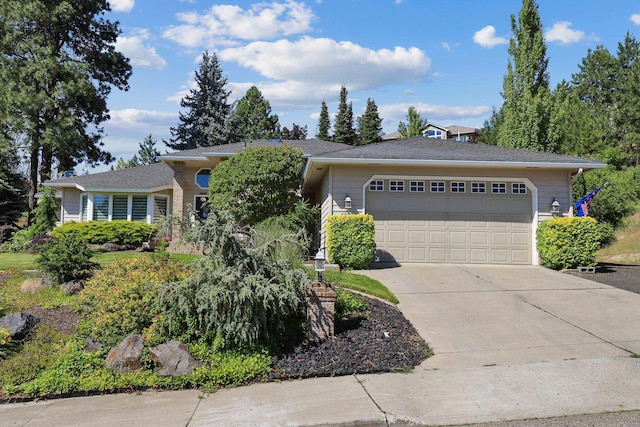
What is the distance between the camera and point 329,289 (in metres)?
6.41

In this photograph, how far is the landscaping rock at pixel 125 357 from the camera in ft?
18.2

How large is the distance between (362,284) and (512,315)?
2738 millimetres

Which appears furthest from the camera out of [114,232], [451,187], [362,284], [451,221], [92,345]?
[114,232]

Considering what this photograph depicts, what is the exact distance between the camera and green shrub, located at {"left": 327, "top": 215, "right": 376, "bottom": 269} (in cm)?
1159

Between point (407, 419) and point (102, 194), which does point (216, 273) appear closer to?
point (407, 419)

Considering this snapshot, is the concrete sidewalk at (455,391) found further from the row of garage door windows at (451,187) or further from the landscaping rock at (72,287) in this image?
the row of garage door windows at (451,187)

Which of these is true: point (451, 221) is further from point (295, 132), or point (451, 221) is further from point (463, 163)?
point (295, 132)

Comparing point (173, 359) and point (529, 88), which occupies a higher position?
point (529, 88)

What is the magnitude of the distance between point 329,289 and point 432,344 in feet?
5.42

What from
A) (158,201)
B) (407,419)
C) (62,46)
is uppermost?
(62,46)

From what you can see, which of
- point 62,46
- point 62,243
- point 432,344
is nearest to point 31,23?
point 62,46

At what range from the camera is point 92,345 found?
595cm

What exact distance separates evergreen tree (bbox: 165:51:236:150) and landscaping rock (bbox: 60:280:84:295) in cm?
2717

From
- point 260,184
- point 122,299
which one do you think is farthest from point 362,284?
point 260,184
